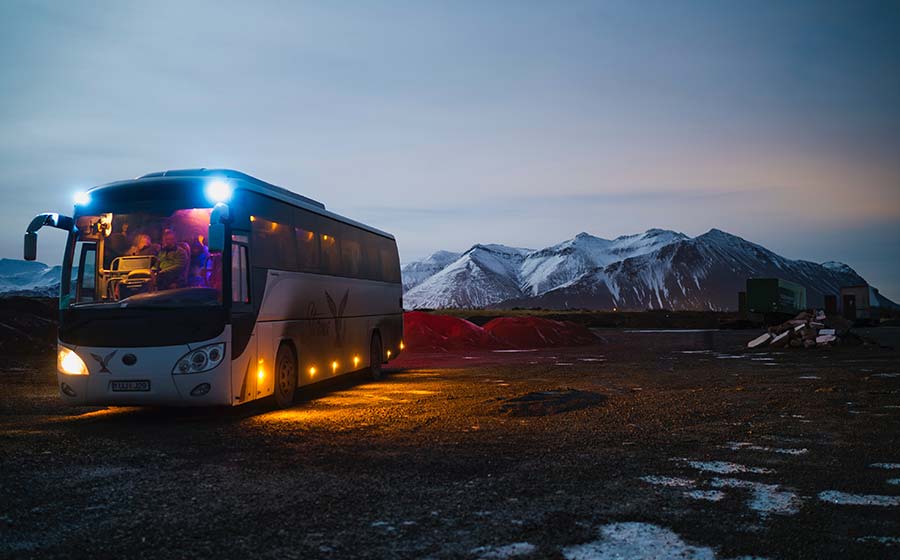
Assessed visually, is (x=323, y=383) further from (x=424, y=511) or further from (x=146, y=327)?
(x=424, y=511)

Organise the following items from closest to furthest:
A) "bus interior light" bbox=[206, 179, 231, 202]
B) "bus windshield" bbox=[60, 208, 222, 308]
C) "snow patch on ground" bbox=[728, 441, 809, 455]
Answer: "snow patch on ground" bbox=[728, 441, 809, 455]
"bus windshield" bbox=[60, 208, 222, 308]
"bus interior light" bbox=[206, 179, 231, 202]

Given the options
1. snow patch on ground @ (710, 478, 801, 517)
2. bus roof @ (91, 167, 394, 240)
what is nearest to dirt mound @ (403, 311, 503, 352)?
bus roof @ (91, 167, 394, 240)

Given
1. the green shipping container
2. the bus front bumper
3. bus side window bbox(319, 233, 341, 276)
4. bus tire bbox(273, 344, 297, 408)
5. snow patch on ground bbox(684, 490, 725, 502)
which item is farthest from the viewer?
the green shipping container

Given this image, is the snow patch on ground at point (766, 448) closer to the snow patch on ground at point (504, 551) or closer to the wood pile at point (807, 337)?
the snow patch on ground at point (504, 551)

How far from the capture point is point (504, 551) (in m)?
4.95

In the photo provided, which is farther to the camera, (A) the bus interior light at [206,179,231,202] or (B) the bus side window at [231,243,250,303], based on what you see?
(A) the bus interior light at [206,179,231,202]

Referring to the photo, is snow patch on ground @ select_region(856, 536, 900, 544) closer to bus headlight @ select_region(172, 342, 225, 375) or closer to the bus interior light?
bus headlight @ select_region(172, 342, 225, 375)

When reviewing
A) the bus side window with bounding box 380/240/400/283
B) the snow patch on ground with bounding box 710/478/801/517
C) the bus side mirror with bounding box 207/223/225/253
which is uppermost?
the bus side window with bounding box 380/240/400/283

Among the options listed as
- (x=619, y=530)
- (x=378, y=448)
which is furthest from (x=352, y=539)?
(x=378, y=448)

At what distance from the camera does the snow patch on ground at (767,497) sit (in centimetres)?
602

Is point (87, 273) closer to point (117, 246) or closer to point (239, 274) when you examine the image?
point (117, 246)

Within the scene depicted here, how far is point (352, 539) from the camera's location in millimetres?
5258

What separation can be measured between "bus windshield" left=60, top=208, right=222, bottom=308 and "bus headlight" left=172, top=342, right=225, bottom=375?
2.32 feet

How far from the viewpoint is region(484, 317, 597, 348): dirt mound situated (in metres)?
35.2
